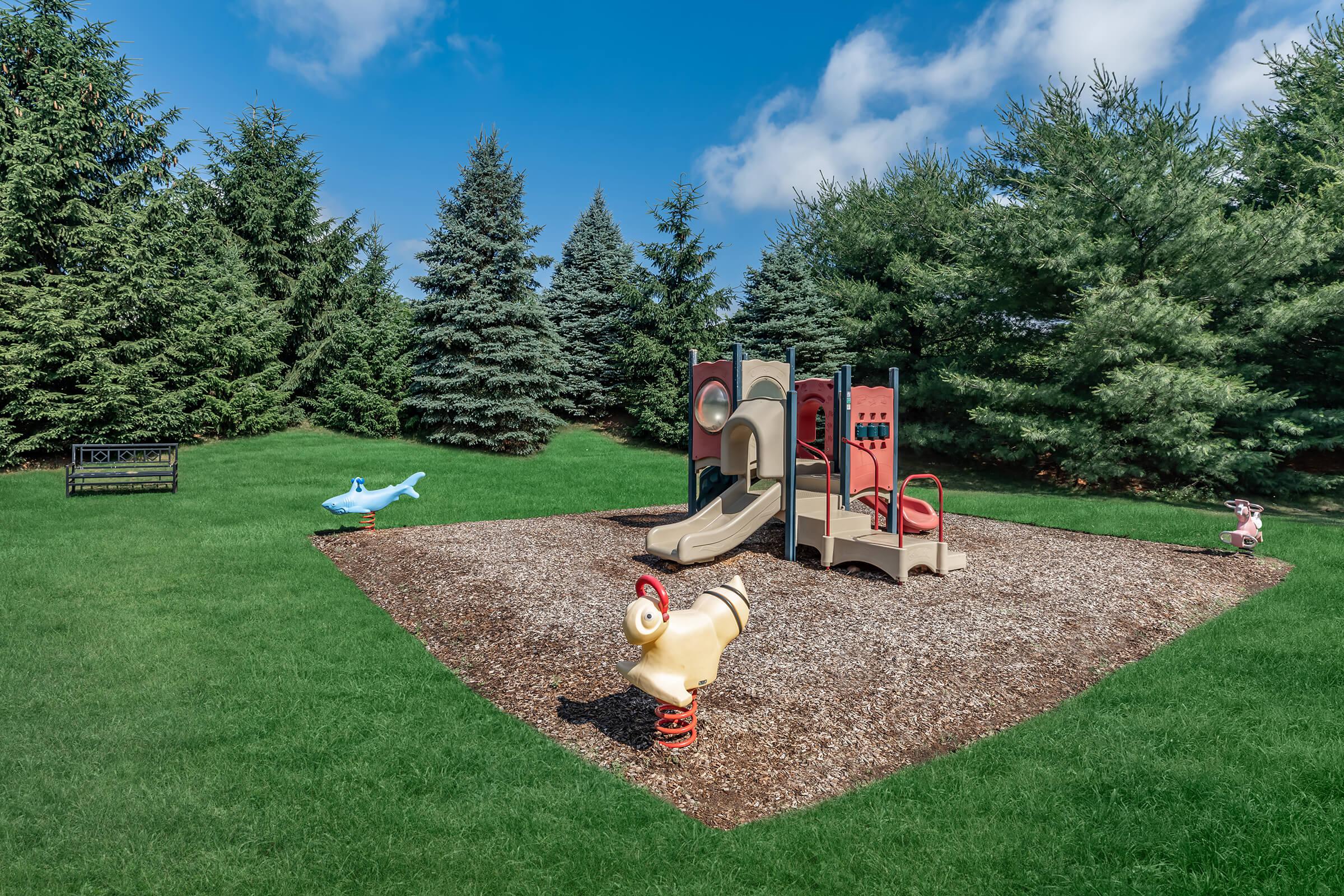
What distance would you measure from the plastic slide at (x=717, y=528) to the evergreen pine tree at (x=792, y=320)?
14.0m

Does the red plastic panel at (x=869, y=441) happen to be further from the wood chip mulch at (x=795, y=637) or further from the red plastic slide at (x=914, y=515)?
the wood chip mulch at (x=795, y=637)

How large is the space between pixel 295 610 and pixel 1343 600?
9.40 m

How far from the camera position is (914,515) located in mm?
8859

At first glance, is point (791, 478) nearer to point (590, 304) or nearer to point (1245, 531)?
point (1245, 531)

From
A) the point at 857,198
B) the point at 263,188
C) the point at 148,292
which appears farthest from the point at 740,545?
the point at 263,188

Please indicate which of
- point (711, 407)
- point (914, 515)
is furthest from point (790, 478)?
point (914, 515)

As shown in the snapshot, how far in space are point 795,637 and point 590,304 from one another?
23.3 meters

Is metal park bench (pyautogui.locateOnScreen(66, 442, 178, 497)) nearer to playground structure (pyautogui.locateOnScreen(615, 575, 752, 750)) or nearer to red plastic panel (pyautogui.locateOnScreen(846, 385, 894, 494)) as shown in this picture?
red plastic panel (pyautogui.locateOnScreen(846, 385, 894, 494))

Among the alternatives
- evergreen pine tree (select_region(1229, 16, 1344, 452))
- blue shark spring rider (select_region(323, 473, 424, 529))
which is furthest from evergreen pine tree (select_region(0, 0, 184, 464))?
evergreen pine tree (select_region(1229, 16, 1344, 452))

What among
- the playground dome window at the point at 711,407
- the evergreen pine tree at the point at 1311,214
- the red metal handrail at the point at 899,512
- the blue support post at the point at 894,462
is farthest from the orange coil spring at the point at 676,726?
the evergreen pine tree at the point at 1311,214

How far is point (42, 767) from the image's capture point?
3.51m

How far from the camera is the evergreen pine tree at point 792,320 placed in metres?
21.7

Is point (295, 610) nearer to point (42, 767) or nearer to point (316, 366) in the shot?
point (42, 767)

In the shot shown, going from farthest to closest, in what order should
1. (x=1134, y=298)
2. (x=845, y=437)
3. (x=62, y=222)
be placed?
(x=62, y=222)
(x=1134, y=298)
(x=845, y=437)
